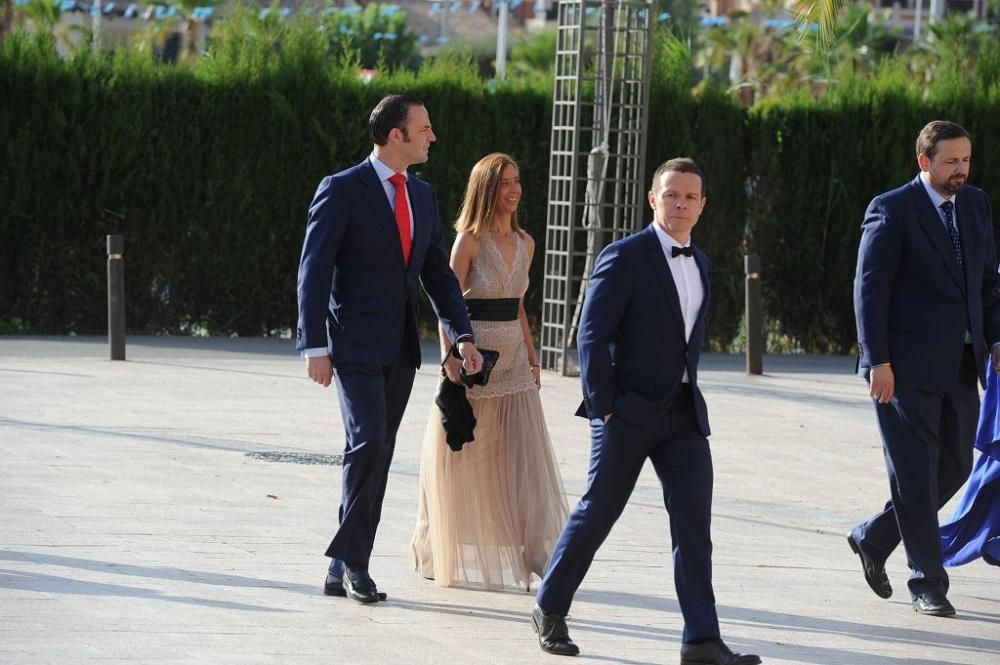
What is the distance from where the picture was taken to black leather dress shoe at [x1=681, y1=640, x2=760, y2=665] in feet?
19.3

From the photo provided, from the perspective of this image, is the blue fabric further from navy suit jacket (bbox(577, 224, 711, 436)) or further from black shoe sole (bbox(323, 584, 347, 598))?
black shoe sole (bbox(323, 584, 347, 598))

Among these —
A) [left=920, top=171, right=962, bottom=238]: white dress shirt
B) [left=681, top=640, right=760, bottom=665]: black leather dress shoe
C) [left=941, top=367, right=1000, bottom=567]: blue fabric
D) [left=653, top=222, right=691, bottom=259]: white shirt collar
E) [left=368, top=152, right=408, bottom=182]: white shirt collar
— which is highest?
[left=368, top=152, right=408, bottom=182]: white shirt collar

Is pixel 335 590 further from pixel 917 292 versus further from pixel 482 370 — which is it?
pixel 917 292

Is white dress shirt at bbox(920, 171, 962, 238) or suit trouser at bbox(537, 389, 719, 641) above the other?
white dress shirt at bbox(920, 171, 962, 238)

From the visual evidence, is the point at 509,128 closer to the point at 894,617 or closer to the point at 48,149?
the point at 48,149

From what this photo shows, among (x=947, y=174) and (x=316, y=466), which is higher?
(x=947, y=174)

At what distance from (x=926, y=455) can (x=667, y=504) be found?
5.04ft

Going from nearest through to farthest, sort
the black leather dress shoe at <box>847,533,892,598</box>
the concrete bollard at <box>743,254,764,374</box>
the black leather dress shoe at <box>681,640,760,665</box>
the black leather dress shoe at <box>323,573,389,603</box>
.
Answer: the black leather dress shoe at <box>681,640,760,665</box>
the black leather dress shoe at <box>323,573,389,603</box>
the black leather dress shoe at <box>847,533,892,598</box>
the concrete bollard at <box>743,254,764,374</box>

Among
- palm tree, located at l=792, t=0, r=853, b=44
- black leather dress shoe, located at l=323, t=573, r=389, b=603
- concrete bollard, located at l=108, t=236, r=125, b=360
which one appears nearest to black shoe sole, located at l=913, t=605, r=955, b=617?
black leather dress shoe, located at l=323, t=573, r=389, b=603

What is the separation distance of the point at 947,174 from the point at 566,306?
29.8 feet

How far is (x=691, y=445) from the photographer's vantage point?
20.0 feet

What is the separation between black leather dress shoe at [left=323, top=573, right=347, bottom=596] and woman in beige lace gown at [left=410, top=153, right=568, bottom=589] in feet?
1.81

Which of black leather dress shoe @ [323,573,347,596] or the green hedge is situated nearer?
black leather dress shoe @ [323,573,347,596]

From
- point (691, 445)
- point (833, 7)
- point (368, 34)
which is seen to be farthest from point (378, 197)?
point (368, 34)
